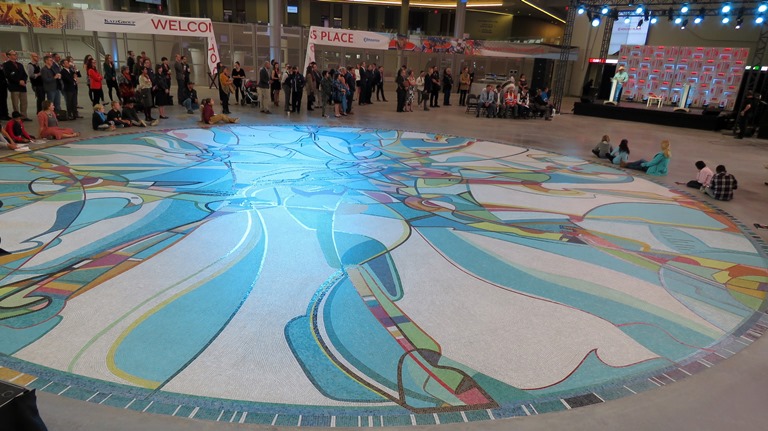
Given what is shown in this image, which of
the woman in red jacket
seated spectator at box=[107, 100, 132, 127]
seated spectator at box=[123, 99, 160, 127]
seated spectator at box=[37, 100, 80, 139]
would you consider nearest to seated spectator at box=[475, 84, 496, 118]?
seated spectator at box=[123, 99, 160, 127]

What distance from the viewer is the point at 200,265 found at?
15.9 feet

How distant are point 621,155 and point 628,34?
1810 cm

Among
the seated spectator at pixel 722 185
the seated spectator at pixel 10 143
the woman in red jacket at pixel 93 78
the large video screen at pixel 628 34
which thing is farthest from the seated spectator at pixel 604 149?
the large video screen at pixel 628 34

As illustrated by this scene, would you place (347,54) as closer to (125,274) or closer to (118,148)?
(118,148)

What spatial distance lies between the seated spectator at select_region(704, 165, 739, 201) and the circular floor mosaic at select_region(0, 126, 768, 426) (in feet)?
1.61

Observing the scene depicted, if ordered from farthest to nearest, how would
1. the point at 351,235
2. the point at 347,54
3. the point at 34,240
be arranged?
1. the point at 347,54
2. the point at 351,235
3. the point at 34,240

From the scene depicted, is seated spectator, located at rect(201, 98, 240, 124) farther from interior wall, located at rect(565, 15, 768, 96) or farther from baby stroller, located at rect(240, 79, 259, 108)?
interior wall, located at rect(565, 15, 768, 96)

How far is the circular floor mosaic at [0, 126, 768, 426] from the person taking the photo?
3191 mm

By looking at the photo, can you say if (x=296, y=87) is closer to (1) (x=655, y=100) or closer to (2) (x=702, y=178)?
(2) (x=702, y=178)

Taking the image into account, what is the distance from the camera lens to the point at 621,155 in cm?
1053

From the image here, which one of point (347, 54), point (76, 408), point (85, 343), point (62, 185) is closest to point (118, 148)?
point (62, 185)

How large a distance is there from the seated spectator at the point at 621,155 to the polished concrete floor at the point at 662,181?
2.54ft

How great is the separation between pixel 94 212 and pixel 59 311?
256 cm

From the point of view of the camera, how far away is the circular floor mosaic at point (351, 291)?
3191 mm
